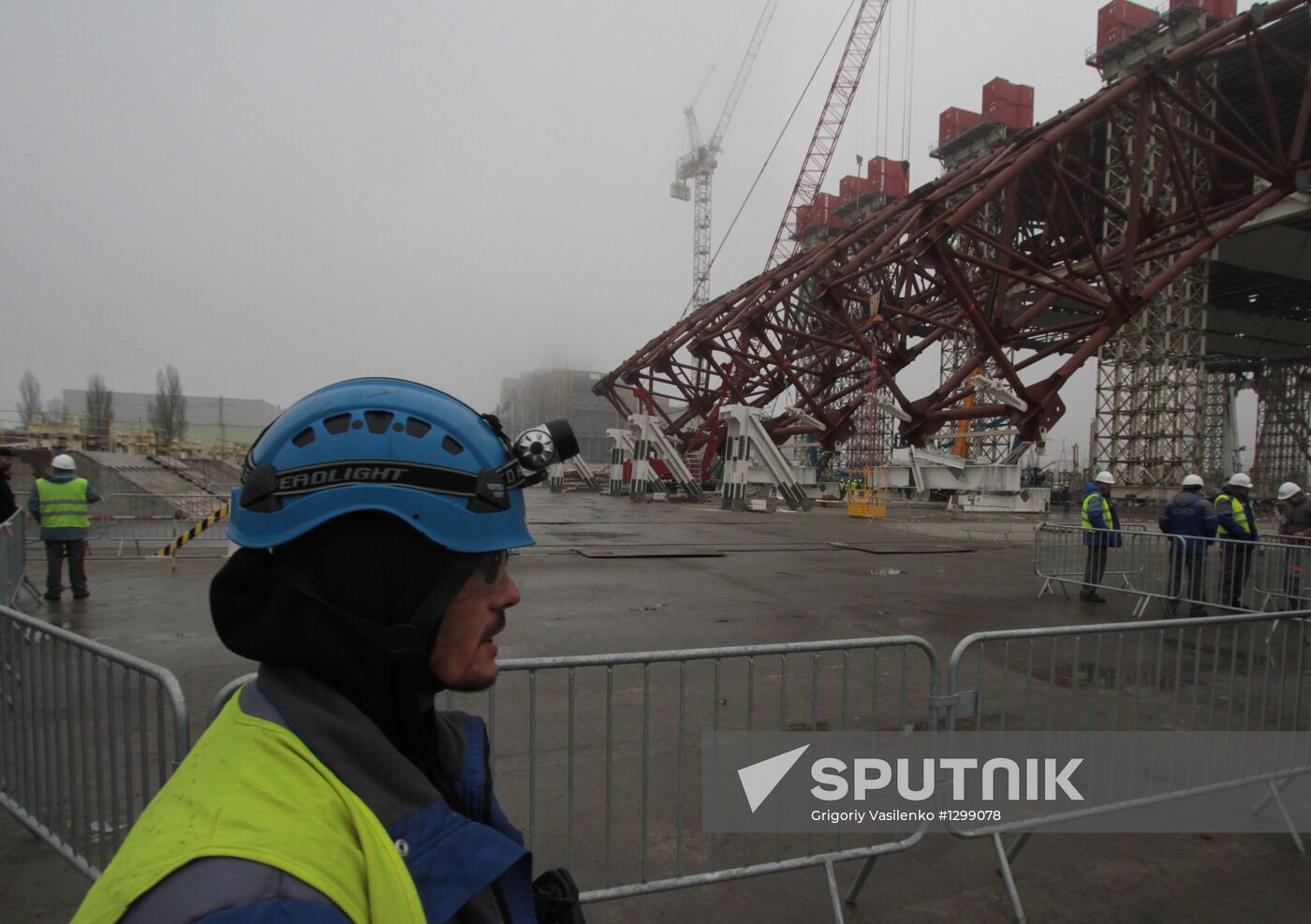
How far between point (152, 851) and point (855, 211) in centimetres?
5874

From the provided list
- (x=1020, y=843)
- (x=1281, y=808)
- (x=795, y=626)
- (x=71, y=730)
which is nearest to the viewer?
(x=71, y=730)

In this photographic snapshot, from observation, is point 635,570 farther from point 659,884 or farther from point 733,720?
point 659,884

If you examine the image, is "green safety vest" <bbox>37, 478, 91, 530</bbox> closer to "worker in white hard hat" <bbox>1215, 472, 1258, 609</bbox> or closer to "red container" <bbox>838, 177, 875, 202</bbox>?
"worker in white hard hat" <bbox>1215, 472, 1258, 609</bbox>

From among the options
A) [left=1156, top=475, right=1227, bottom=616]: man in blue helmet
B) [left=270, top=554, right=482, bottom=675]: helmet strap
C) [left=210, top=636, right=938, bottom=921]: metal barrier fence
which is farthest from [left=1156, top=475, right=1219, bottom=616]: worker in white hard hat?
[left=270, top=554, right=482, bottom=675]: helmet strap

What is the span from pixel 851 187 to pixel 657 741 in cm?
5681

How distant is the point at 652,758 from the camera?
4.11 meters

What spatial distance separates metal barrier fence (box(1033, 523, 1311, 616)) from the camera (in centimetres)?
736

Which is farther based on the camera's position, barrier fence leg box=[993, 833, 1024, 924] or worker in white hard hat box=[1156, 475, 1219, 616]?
worker in white hard hat box=[1156, 475, 1219, 616]

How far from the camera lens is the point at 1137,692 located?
3514 mm

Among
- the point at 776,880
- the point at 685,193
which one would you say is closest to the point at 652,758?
the point at 776,880

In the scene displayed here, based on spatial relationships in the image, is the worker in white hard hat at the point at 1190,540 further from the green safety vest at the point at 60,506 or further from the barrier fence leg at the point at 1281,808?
the green safety vest at the point at 60,506

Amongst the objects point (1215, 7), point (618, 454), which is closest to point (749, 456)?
point (618, 454)

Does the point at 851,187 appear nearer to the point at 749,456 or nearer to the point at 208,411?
the point at 749,456

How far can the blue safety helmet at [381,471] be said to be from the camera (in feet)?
3.21
